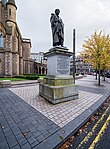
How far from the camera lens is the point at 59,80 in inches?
242

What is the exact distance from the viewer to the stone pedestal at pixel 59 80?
231 inches

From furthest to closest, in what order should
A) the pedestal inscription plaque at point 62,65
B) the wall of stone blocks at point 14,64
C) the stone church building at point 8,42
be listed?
the wall of stone blocks at point 14,64
the stone church building at point 8,42
the pedestal inscription plaque at point 62,65

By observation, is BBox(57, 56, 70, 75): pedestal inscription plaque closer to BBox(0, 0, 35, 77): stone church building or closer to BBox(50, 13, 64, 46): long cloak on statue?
BBox(50, 13, 64, 46): long cloak on statue

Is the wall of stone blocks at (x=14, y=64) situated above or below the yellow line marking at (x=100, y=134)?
above

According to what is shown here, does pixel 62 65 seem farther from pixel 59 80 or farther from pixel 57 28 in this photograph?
pixel 57 28

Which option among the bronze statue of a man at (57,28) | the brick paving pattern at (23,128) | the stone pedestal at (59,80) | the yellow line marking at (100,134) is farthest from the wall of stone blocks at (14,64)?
the yellow line marking at (100,134)

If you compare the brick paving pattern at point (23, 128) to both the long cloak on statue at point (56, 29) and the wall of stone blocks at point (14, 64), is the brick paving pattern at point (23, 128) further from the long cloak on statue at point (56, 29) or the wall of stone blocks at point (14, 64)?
the wall of stone blocks at point (14, 64)

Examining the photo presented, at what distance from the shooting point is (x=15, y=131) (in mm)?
3240

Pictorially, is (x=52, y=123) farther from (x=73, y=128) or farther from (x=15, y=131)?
(x=15, y=131)

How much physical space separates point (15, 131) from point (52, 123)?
124 cm

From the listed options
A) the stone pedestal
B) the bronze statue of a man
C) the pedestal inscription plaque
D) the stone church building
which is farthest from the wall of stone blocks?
the pedestal inscription plaque

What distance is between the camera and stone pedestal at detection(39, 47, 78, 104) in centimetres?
586

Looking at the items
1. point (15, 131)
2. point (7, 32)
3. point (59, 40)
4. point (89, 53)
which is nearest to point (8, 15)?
point (7, 32)

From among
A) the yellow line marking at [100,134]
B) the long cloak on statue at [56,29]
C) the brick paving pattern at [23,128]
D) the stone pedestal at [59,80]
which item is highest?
the long cloak on statue at [56,29]
